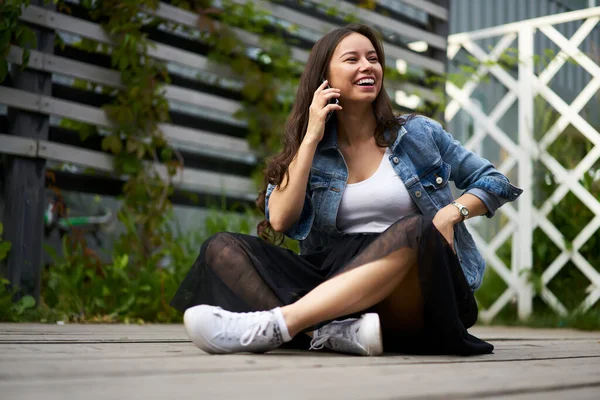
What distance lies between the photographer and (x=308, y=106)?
7.04 feet

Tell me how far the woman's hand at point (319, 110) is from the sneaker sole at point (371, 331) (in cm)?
51

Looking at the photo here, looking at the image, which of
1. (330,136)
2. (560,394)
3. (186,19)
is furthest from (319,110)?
(186,19)

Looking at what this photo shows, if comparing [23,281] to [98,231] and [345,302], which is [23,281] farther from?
[345,302]

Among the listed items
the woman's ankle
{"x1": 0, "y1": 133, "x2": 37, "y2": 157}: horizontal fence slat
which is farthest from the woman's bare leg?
{"x1": 0, "y1": 133, "x2": 37, "y2": 157}: horizontal fence slat

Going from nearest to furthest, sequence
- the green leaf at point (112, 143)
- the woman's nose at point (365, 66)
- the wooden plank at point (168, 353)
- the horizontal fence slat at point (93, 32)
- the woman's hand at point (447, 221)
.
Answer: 1. the wooden plank at point (168, 353)
2. the woman's hand at point (447, 221)
3. the woman's nose at point (365, 66)
4. the horizontal fence slat at point (93, 32)
5. the green leaf at point (112, 143)

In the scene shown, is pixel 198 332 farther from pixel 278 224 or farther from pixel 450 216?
pixel 450 216

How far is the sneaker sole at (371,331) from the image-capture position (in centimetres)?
167

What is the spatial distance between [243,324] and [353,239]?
0.43m

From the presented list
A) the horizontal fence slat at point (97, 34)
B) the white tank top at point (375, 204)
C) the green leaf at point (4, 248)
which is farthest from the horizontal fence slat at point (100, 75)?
the white tank top at point (375, 204)

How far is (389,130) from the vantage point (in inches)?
81.4

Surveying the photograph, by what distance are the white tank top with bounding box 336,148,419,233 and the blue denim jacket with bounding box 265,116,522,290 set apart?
0.02m

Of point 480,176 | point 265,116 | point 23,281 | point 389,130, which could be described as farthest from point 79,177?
point 480,176

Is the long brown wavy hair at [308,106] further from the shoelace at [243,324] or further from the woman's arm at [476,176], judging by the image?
the shoelace at [243,324]

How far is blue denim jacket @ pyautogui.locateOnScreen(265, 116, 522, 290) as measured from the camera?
1.95 m
